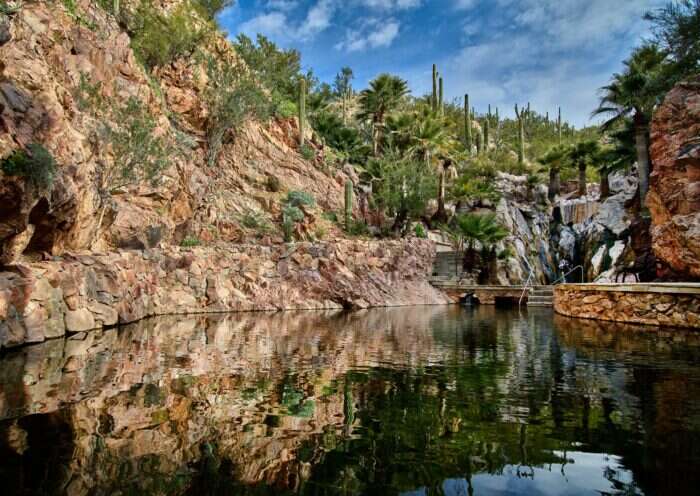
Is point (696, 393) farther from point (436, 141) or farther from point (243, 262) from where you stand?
point (436, 141)

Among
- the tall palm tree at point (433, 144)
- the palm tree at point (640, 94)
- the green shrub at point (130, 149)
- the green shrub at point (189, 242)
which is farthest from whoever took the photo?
the tall palm tree at point (433, 144)

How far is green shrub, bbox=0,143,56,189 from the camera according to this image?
26.8ft

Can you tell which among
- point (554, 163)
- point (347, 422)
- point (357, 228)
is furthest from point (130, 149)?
point (554, 163)

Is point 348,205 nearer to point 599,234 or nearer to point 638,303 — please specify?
point 599,234

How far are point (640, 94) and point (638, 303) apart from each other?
44.7ft

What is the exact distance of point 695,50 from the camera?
1864 centimetres

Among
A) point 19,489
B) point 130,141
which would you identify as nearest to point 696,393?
point 19,489

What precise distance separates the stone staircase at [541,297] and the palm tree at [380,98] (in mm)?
17359

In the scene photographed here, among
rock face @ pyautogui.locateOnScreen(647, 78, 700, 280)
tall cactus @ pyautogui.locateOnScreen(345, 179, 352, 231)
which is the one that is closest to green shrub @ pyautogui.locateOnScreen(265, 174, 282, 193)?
tall cactus @ pyautogui.locateOnScreen(345, 179, 352, 231)

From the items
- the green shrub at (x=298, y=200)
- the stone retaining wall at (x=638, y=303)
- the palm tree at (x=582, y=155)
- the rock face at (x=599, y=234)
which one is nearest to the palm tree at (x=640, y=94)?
the rock face at (x=599, y=234)

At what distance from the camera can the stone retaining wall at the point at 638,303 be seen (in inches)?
462

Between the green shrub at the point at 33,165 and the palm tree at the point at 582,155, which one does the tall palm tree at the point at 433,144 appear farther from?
the green shrub at the point at 33,165

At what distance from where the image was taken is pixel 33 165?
8.55m

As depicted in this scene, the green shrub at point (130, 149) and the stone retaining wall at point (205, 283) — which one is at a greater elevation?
the green shrub at point (130, 149)
